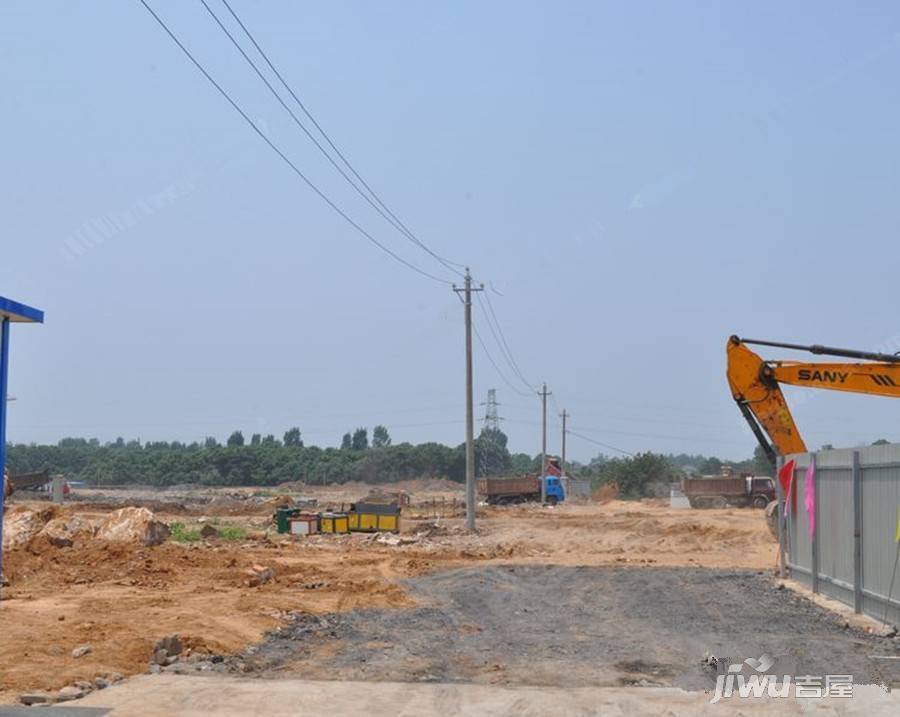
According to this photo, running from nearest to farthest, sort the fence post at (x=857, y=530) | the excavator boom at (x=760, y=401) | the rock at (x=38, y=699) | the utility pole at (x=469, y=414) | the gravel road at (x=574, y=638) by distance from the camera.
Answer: the rock at (x=38, y=699)
the gravel road at (x=574, y=638)
the fence post at (x=857, y=530)
the excavator boom at (x=760, y=401)
the utility pole at (x=469, y=414)

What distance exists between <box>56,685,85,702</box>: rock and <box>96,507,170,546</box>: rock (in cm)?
2085

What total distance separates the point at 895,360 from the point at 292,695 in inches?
609

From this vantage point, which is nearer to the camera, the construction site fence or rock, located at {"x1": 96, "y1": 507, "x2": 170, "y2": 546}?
the construction site fence

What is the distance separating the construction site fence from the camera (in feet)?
50.6

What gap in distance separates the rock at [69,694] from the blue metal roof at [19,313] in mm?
3603

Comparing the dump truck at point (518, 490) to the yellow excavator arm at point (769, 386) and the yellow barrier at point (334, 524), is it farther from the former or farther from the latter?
the yellow excavator arm at point (769, 386)

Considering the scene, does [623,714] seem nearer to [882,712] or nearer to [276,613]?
[882,712]

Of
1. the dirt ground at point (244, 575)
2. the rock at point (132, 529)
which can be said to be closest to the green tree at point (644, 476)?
the dirt ground at point (244, 575)

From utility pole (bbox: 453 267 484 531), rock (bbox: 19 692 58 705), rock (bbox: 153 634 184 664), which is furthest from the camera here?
utility pole (bbox: 453 267 484 531)

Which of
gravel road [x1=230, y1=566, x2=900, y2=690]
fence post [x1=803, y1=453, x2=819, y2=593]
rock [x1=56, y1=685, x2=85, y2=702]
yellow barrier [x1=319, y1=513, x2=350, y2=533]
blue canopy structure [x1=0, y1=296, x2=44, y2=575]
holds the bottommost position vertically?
yellow barrier [x1=319, y1=513, x2=350, y2=533]

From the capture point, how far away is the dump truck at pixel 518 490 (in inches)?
3081

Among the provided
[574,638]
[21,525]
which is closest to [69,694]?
[574,638]

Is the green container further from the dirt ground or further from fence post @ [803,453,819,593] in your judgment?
fence post @ [803,453,819,593]

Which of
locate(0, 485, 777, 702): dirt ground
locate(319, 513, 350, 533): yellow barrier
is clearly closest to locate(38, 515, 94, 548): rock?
locate(0, 485, 777, 702): dirt ground
